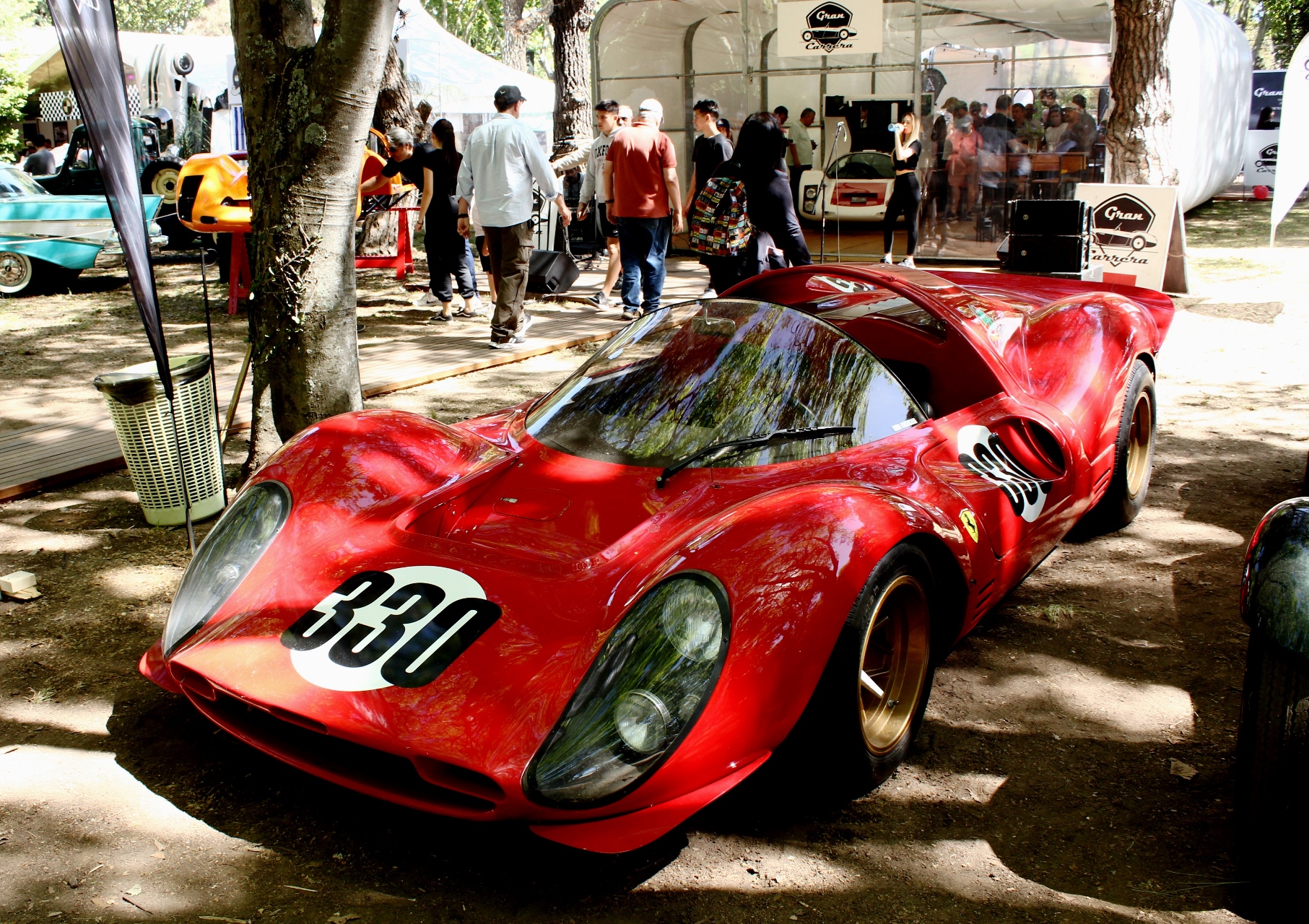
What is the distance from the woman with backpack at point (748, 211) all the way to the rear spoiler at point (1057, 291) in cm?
278

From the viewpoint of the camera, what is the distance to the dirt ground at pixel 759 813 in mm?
2223

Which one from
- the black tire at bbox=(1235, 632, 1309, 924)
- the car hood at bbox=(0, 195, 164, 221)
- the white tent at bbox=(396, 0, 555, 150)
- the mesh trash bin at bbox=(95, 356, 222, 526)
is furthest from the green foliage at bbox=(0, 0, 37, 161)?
the black tire at bbox=(1235, 632, 1309, 924)

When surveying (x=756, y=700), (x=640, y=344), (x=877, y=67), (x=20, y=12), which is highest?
(x=20, y=12)

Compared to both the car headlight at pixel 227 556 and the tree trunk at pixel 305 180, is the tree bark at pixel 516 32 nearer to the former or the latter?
the tree trunk at pixel 305 180

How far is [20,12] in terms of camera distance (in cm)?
2880

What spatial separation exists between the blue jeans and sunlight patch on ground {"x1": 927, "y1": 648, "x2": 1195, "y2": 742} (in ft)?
18.7

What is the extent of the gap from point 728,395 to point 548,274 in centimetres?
750

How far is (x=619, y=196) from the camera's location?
8.34m

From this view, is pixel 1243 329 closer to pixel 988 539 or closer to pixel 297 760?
pixel 988 539

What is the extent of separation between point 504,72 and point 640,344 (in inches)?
801

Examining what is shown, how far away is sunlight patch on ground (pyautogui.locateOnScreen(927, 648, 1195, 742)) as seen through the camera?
2.92 meters

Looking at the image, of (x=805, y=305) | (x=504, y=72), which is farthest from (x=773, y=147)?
(x=504, y=72)

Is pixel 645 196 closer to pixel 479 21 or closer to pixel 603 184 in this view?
pixel 603 184

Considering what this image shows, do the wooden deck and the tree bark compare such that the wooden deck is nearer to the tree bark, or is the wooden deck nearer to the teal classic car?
the teal classic car
